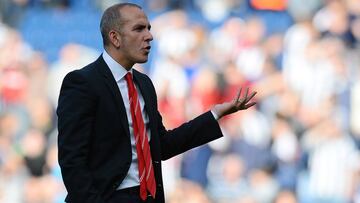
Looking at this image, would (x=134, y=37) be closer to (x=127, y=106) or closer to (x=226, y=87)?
(x=127, y=106)

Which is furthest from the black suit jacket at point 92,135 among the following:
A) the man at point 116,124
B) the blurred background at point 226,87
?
the blurred background at point 226,87

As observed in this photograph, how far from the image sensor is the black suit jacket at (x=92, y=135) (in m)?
2.84

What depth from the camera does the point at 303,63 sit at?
6.07m

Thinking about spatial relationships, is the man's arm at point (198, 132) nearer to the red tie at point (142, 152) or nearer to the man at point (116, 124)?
the man at point (116, 124)

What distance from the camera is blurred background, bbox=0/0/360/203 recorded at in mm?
5895

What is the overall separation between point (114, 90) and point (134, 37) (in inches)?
7.8

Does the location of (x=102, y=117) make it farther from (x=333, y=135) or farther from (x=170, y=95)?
(x=333, y=135)

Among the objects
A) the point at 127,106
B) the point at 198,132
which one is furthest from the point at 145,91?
the point at 198,132

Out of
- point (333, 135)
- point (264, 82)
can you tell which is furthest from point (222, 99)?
point (333, 135)

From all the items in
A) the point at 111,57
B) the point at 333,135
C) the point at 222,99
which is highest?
the point at 111,57

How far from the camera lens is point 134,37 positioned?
2998 mm

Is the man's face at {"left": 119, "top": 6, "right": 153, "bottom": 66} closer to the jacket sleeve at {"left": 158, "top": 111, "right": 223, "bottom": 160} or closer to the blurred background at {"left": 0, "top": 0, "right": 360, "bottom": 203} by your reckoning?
the jacket sleeve at {"left": 158, "top": 111, "right": 223, "bottom": 160}

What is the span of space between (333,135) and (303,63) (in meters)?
0.55

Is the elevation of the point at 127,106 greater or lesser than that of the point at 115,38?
Answer: lesser
